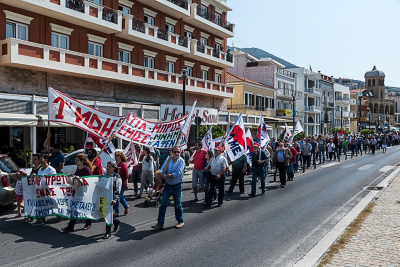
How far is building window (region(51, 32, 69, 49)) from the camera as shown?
20.6 m

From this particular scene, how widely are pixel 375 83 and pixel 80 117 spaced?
144015mm

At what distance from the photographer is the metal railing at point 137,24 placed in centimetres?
2495

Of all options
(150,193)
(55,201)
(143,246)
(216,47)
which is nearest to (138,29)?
(216,47)

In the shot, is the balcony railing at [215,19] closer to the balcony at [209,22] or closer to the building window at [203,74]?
the balcony at [209,22]

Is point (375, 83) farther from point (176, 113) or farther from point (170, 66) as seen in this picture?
point (176, 113)

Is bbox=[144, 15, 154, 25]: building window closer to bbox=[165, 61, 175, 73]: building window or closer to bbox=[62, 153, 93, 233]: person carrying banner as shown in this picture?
bbox=[165, 61, 175, 73]: building window

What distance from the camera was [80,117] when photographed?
407 inches

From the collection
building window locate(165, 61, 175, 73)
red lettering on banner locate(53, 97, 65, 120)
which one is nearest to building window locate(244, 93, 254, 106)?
building window locate(165, 61, 175, 73)

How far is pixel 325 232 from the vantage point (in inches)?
322

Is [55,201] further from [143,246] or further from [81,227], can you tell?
[143,246]

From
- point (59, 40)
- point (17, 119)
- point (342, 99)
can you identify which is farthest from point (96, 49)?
point (342, 99)

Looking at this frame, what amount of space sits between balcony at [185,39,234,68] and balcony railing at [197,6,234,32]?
2.44 metres

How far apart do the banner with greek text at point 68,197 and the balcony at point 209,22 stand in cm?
2392

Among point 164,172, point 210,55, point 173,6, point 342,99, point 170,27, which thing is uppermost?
point 173,6
